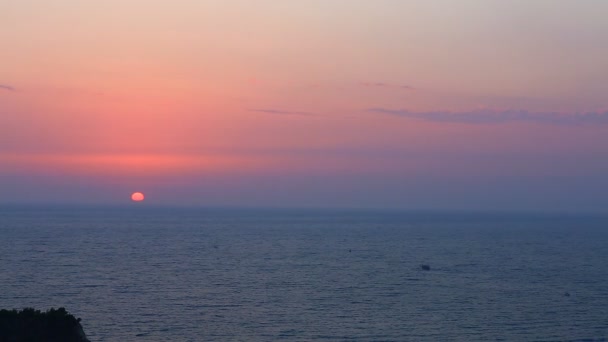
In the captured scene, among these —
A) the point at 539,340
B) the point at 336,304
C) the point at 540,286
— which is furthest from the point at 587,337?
the point at 540,286

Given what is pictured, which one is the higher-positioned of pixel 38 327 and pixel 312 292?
pixel 38 327

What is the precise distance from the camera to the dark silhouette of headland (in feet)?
132

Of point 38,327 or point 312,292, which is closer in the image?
point 38,327

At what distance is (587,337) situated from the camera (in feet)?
188

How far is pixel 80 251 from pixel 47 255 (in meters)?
11.1

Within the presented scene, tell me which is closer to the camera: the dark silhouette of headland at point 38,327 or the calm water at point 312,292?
the dark silhouette of headland at point 38,327

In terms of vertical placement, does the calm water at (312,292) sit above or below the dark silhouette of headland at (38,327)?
below

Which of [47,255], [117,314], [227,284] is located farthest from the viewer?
[47,255]

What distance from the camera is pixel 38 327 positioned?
4112 centimetres

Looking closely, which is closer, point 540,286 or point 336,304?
point 336,304

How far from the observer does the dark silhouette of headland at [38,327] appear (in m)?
40.3

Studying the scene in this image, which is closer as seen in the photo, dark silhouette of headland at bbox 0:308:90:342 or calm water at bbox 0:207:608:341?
dark silhouette of headland at bbox 0:308:90:342

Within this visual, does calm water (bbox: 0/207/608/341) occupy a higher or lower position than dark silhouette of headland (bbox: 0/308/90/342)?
lower

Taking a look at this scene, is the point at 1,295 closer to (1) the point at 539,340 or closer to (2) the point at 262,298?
(2) the point at 262,298
